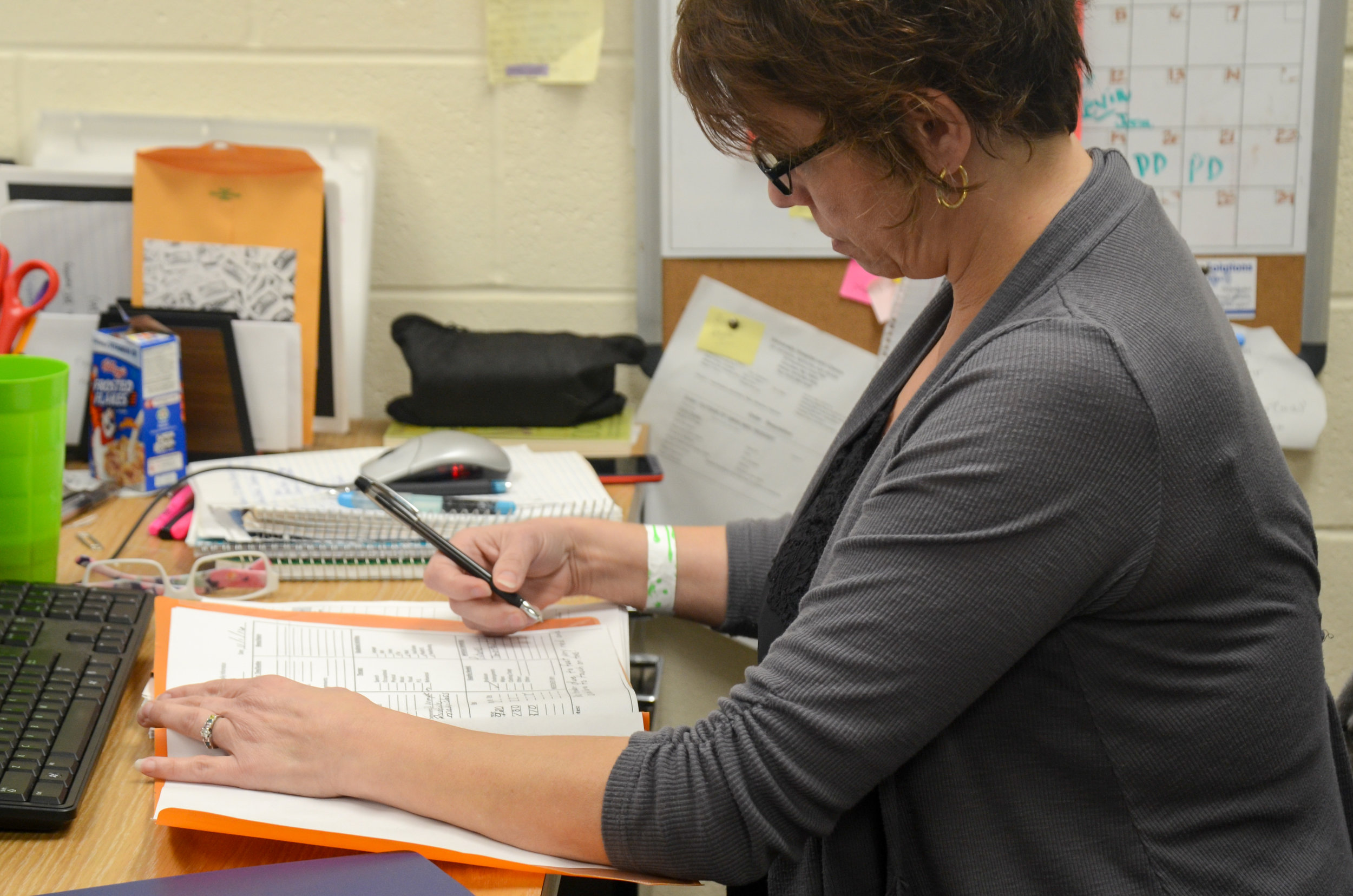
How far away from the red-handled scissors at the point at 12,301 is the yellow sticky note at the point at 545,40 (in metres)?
0.60

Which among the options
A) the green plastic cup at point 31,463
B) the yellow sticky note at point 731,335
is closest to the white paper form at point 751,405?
the yellow sticky note at point 731,335

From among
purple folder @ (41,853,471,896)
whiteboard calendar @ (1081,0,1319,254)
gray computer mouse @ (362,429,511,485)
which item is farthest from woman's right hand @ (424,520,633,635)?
whiteboard calendar @ (1081,0,1319,254)

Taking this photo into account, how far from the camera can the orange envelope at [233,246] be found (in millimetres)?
1413

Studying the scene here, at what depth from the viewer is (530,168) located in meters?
1.54

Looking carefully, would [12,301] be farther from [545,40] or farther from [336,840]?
[336,840]

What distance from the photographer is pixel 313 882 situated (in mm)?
584

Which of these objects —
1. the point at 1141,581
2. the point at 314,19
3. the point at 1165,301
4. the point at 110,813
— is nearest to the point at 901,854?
the point at 1141,581

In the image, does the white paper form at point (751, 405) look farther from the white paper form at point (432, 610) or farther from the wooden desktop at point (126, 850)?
the wooden desktop at point (126, 850)

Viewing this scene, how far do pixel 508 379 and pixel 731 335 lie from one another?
33 cm

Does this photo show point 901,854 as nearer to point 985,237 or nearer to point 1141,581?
point 1141,581

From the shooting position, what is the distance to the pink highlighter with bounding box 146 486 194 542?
114 centimetres

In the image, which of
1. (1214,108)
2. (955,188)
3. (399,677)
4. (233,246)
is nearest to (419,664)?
(399,677)

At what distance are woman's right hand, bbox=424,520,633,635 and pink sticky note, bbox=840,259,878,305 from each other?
638 millimetres

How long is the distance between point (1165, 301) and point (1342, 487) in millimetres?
1129
